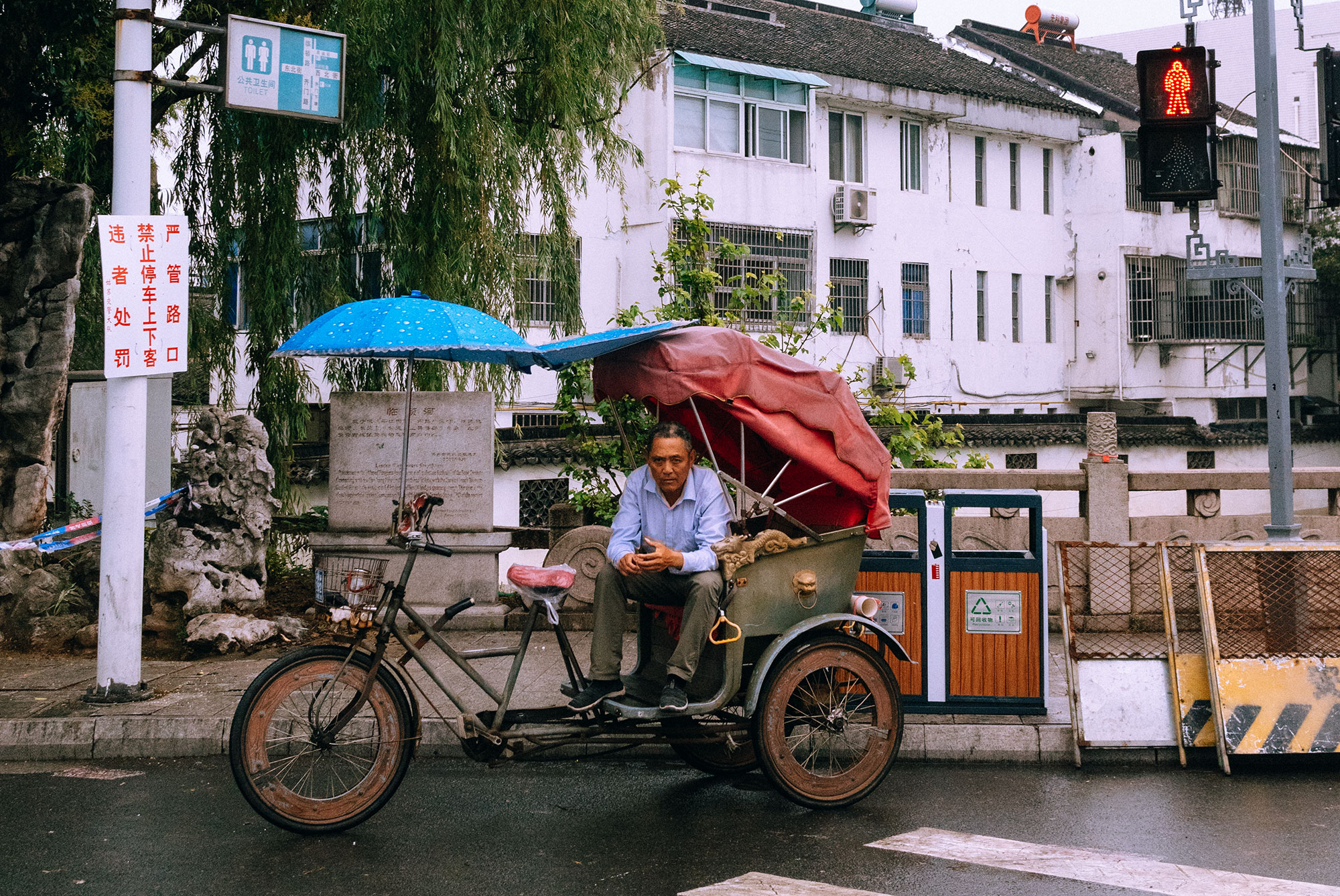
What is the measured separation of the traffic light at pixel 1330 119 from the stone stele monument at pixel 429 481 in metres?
6.53

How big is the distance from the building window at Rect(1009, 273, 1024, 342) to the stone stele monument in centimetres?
2374

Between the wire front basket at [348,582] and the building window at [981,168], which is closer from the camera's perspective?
the wire front basket at [348,582]

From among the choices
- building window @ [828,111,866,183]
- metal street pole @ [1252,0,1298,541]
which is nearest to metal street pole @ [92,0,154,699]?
metal street pole @ [1252,0,1298,541]

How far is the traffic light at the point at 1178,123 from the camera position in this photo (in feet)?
27.6

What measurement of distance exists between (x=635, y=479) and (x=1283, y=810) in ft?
11.2

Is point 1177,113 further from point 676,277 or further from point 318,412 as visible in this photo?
point 318,412

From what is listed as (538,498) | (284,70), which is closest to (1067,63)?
(538,498)

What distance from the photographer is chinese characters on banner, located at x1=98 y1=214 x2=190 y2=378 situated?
24.0ft

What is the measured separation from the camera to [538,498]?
19.5m

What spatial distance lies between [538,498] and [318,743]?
14361mm

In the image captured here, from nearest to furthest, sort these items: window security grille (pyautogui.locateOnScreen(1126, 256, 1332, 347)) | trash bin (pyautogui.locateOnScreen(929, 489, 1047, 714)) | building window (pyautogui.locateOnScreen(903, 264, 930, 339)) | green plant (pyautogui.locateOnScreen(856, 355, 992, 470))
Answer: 1. trash bin (pyautogui.locateOnScreen(929, 489, 1047, 714))
2. green plant (pyautogui.locateOnScreen(856, 355, 992, 470))
3. building window (pyautogui.locateOnScreen(903, 264, 930, 339))
4. window security grille (pyautogui.locateOnScreen(1126, 256, 1332, 347))

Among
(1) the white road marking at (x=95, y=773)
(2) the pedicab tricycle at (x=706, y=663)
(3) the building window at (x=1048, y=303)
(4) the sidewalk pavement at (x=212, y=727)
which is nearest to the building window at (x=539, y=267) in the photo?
(4) the sidewalk pavement at (x=212, y=727)

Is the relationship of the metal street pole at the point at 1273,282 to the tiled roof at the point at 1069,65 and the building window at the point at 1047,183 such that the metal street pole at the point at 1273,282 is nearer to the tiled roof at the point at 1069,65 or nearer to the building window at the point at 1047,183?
the building window at the point at 1047,183

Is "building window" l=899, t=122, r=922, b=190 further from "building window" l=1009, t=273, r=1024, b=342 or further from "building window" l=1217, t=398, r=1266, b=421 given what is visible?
"building window" l=1217, t=398, r=1266, b=421
